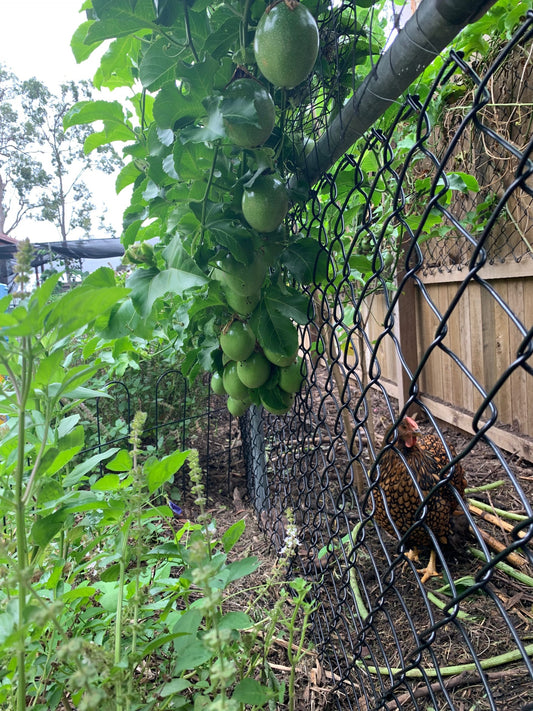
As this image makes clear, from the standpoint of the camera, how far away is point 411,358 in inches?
140

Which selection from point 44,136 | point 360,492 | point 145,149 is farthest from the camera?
point 44,136

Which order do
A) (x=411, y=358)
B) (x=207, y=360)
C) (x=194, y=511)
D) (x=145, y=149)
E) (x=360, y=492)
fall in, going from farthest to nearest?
(x=411, y=358), (x=194, y=511), (x=360, y=492), (x=207, y=360), (x=145, y=149)

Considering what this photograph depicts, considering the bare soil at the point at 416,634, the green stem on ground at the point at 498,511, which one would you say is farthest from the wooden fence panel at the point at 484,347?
the green stem on ground at the point at 498,511

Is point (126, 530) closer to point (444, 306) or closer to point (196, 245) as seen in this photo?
point (196, 245)

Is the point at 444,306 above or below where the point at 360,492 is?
above

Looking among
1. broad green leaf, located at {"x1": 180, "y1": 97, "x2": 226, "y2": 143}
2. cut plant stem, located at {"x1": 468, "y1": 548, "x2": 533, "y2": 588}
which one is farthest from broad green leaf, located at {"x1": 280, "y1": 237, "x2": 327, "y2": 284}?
cut plant stem, located at {"x1": 468, "y1": 548, "x2": 533, "y2": 588}

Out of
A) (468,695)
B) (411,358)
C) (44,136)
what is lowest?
(468,695)

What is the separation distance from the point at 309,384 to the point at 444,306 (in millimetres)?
2280

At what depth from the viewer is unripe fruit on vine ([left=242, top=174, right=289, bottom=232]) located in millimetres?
877

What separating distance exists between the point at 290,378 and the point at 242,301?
0.24 metres

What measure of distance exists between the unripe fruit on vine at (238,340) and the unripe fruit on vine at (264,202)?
253 mm

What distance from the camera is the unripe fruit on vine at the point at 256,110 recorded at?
75cm

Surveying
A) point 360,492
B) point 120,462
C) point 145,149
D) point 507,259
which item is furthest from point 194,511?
point 507,259

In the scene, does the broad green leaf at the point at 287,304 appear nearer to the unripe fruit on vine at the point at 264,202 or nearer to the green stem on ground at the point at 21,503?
the unripe fruit on vine at the point at 264,202
